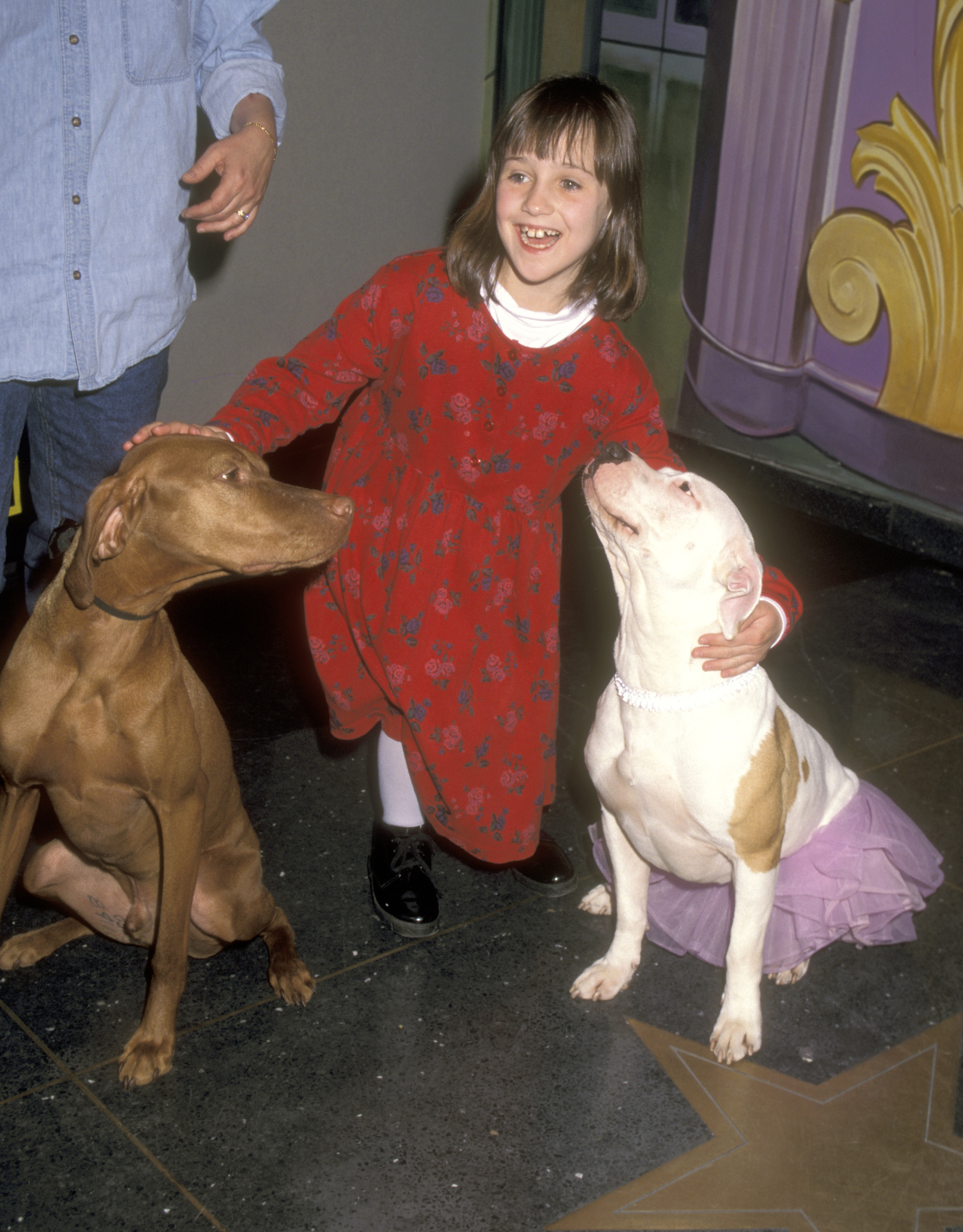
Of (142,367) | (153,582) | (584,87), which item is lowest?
(153,582)

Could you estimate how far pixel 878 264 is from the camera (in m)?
5.30

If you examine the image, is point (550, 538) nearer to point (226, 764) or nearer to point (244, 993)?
point (226, 764)

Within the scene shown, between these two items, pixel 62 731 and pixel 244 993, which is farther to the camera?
pixel 244 993

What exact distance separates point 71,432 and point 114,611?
533 millimetres

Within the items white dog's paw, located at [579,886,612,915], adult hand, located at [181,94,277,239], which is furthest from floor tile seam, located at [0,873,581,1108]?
adult hand, located at [181,94,277,239]

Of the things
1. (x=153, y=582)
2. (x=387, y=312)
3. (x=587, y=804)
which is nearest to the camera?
(x=153, y=582)

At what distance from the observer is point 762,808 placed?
7.07 ft

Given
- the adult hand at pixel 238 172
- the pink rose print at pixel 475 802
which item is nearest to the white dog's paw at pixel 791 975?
the pink rose print at pixel 475 802

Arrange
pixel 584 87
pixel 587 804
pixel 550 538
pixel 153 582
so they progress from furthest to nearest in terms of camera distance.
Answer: pixel 587 804 → pixel 550 538 → pixel 584 87 → pixel 153 582

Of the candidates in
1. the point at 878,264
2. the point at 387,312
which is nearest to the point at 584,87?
the point at 387,312

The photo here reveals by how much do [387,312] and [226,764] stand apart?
1000 mm

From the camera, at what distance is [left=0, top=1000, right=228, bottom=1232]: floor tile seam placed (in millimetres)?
1981

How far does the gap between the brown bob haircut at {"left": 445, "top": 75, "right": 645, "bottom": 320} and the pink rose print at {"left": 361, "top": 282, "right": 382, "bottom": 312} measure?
16 cm

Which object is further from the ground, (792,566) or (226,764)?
(226,764)
